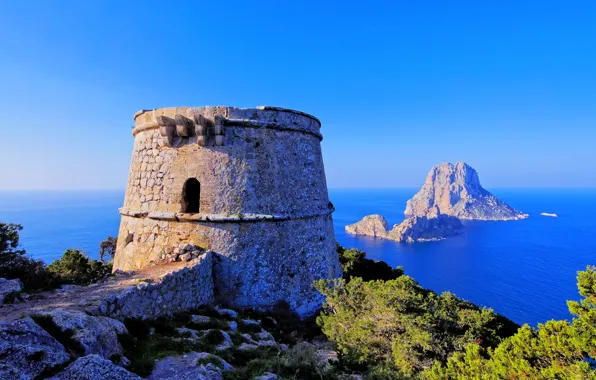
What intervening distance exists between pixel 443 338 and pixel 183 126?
8.36m

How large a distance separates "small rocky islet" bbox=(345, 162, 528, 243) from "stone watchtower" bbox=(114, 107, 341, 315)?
93.7 m

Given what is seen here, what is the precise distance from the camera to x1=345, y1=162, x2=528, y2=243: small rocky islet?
10088cm

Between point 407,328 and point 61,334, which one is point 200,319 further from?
point 407,328

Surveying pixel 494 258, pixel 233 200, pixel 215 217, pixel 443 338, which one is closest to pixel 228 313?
pixel 215 217

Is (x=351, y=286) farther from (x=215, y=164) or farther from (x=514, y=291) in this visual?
(x=514, y=291)

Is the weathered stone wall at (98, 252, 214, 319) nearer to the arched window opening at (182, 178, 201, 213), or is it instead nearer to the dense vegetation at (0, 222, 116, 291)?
the arched window opening at (182, 178, 201, 213)

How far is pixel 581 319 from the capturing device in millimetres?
3865

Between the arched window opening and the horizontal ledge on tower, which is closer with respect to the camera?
the horizontal ledge on tower

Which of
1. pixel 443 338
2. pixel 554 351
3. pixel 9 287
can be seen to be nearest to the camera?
pixel 554 351

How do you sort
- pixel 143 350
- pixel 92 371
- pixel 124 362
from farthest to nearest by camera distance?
1. pixel 143 350
2. pixel 124 362
3. pixel 92 371

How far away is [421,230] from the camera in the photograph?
102 meters

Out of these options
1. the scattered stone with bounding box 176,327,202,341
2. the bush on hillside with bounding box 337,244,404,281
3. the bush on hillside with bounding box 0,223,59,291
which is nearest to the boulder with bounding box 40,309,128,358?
the scattered stone with bounding box 176,327,202,341

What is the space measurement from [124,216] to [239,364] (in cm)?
791

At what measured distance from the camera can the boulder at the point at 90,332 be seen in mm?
3751
